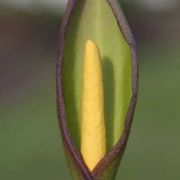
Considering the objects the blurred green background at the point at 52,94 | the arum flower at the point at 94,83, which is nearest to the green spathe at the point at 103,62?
the arum flower at the point at 94,83

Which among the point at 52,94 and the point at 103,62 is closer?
the point at 103,62

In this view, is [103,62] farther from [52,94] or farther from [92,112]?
[52,94]

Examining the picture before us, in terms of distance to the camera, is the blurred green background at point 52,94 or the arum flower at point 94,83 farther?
the blurred green background at point 52,94

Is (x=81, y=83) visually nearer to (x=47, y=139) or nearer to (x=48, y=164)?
(x=48, y=164)

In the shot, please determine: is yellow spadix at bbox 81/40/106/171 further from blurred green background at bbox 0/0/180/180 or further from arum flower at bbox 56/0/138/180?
blurred green background at bbox 0/0/180/180

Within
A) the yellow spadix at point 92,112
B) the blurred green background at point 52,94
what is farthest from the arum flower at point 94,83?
the blurred green background at point 52,94

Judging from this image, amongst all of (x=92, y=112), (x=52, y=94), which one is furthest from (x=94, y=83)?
(x=52, y=94)

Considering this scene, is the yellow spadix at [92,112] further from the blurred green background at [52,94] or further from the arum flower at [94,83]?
the blurred green background at [52,94]

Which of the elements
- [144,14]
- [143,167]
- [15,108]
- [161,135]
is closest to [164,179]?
[143,167]
